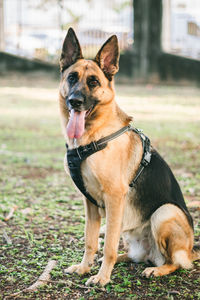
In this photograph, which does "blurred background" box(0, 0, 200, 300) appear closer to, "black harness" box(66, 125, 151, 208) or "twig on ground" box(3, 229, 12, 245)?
"twig on ground" box(3, 229, 12, 245)

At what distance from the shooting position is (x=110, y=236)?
3.44 m

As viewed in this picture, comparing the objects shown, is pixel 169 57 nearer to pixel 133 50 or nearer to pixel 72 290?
pixel 133 50

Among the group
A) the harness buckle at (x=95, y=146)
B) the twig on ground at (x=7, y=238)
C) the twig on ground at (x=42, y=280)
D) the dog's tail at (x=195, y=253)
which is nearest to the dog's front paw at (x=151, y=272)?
the dog's tail at (x=195, y=253)

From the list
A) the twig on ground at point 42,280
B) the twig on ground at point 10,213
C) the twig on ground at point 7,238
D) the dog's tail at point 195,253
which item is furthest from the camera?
A: the twig on ground at point 10,213

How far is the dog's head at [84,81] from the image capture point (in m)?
3.46

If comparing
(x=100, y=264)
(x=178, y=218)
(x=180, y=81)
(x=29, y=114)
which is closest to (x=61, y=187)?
(x=100, y=264)

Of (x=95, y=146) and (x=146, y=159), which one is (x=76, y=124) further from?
(x=146, y=159)

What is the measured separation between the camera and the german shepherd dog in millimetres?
3420

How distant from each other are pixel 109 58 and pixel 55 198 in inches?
106

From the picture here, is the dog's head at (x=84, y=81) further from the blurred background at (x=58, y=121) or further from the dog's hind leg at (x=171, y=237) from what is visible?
the blurred background at (x=58, y=121)

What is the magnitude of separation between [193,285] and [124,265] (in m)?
0.71

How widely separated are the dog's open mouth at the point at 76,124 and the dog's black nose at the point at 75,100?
2.5 inches

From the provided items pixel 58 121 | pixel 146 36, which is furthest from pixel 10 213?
pixel 146 36

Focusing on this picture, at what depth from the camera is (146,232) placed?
12.3 ft
